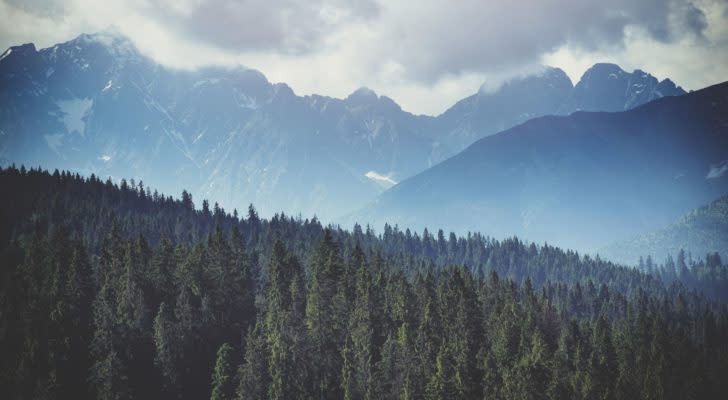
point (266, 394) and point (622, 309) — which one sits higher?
point (622, 309)

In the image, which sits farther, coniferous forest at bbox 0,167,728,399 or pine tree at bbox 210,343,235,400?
pine tree at bbox 210,343,235,400

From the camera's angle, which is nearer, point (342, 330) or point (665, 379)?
point (665, 379)

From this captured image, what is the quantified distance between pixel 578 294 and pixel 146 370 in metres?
147

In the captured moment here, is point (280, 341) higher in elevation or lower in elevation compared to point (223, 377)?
higher

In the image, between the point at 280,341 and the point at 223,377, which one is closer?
the point at 223,377

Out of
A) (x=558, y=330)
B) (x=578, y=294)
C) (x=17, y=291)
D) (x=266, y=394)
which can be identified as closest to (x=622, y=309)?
(x=578, y=294)

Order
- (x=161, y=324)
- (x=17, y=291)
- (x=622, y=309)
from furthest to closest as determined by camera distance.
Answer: (x=622, y=309) < (x=17, y=291) < (x=161, y=324)

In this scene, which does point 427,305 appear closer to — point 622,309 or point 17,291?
point 17,291

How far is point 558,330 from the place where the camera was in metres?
118

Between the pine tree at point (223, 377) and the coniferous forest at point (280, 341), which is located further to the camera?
the pine tree at point (223, 377)

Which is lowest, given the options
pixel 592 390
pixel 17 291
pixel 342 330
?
pixel 592 390

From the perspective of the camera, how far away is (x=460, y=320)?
91125 millimetres

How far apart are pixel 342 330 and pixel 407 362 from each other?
43.5 feet

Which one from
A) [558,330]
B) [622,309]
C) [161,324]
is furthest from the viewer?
[622,309]
